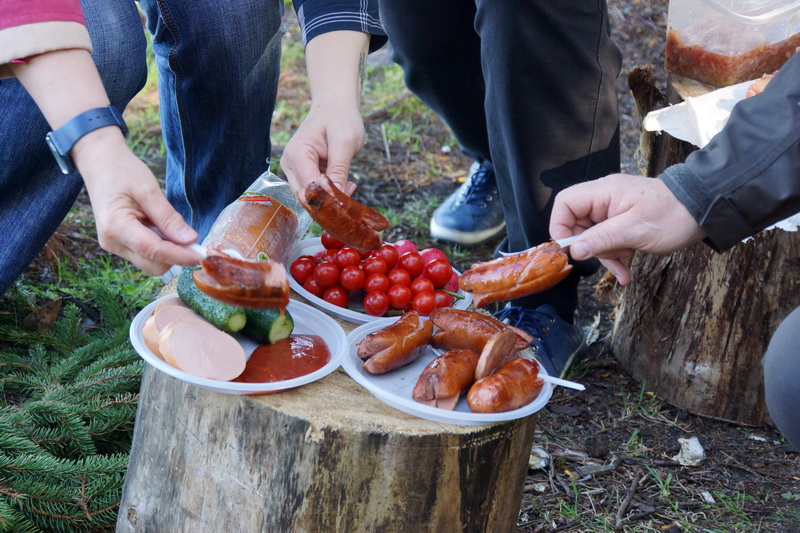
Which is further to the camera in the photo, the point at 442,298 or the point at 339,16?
the point at 339,16

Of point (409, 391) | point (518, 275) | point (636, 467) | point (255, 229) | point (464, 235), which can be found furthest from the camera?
point (464, 235)

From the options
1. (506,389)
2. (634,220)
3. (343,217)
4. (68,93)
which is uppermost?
(634,220)

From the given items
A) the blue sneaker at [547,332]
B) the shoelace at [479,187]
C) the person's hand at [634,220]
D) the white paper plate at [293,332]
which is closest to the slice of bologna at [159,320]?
the white paper plate at [293,332]

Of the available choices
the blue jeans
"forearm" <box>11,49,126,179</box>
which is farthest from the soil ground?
"forearm" <box>11,49,126,179</box>

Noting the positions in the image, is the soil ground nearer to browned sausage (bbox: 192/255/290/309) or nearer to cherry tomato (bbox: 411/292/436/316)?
cherry tomato (bbox: 411/292/436/316)

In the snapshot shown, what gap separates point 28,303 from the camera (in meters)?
3.40

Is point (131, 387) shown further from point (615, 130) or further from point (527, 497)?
point (615, 130)

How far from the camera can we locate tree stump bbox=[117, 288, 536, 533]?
6.29ft

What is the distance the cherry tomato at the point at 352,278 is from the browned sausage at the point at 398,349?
0.40 metres

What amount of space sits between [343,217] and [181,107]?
1.30 meters

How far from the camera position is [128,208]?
1921 mm

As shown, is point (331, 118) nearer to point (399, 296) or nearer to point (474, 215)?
point (399, 296)

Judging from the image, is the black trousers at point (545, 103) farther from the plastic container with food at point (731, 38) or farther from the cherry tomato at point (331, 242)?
the cherry tomato at point (331, 242)

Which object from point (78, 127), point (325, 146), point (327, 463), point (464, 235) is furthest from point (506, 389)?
Answer: point (464, 235)
